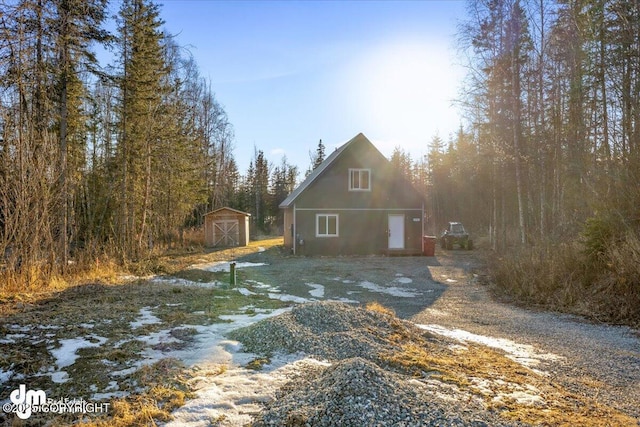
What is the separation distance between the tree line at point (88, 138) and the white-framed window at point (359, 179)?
9.14 metres

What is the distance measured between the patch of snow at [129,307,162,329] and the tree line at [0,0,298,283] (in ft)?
11.3

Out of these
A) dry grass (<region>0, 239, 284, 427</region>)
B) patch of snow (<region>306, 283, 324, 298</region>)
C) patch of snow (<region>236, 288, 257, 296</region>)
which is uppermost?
dry grass (<region>0, 239, 284, 427</region>)

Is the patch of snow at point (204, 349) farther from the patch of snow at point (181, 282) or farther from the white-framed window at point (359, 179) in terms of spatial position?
the white-framed window at point (359, 179)

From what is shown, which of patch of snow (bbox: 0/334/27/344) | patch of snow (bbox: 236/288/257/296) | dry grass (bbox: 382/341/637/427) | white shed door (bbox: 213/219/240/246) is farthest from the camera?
white shed door (bbox: 213/219/240/246)

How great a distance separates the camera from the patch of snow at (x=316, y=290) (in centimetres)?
998

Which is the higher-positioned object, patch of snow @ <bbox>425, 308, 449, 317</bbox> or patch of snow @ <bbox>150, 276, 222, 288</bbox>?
patch of snow @ <bbox>150, 276, 222, 288</bbox>

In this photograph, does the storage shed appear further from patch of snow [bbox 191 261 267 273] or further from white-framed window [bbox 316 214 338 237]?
patch of snow [bbox 191 261 267 273]

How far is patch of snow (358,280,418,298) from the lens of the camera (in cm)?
1025

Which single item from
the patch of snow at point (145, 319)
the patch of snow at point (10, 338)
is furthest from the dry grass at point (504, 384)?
the patch of snow at point (10, 338)

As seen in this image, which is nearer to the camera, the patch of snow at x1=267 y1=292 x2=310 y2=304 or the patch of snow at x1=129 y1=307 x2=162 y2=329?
the patch of snow at x1=129 y1=307 x2=162 y2=329

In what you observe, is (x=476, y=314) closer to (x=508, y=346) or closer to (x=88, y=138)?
(x=508, y=346)

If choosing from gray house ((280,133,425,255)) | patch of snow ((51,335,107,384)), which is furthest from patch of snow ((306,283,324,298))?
gray house ((280,133,425,255))

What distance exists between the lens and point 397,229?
20875 millimetres

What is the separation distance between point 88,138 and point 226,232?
10.0 m
